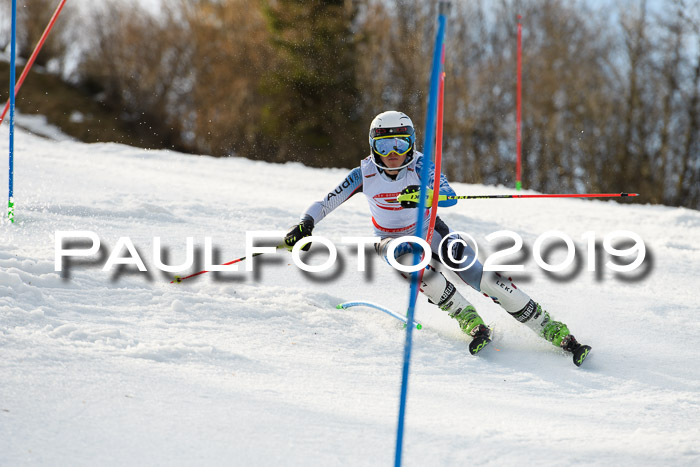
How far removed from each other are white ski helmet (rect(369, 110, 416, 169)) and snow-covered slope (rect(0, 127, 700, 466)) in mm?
998

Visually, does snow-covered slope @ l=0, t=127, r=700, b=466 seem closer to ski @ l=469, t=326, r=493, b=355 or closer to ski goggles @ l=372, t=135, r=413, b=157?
ski @ l=469, t=326, r=493, b=355

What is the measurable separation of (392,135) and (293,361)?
4.63ft

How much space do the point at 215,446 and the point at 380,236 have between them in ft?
7.13

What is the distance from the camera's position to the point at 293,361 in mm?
3266

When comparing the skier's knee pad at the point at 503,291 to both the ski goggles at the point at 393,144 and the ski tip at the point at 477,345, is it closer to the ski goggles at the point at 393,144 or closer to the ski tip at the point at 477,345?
the ski tip at the point at 477,345

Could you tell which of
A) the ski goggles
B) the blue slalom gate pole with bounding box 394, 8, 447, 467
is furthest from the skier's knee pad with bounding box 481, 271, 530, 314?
the blue slalom gate pole with bounding box 394, 8, 447, 467

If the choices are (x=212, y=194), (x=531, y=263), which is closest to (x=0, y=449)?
→ (x=531, y=263)

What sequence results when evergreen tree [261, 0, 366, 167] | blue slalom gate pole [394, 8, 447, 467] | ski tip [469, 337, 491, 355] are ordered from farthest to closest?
evergreen tree [261, 0, 366, 167] < ski tip [469, 337, 491, 355] < blue slalom gate pole [394, 8, 447, 467]

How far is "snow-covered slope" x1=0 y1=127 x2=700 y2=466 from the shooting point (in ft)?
7.54

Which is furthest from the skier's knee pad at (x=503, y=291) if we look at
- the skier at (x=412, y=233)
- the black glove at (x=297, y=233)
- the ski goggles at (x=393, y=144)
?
the black glove at (x=297, y=233)

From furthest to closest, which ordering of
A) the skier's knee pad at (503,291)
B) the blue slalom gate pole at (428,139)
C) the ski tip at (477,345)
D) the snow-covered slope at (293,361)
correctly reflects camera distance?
the skier's knee pad at (503,291) < the ski tip at (477,345) < the snow-covered slope at (293,361) < the blue slalom gate pole at (428,139)

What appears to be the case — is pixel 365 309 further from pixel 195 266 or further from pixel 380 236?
pixel 195 266

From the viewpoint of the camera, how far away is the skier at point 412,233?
3.81m

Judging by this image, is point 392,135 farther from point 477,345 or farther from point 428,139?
point 428,139
